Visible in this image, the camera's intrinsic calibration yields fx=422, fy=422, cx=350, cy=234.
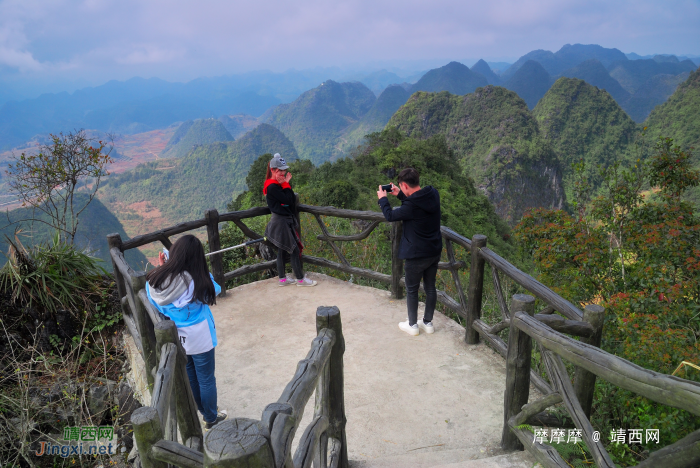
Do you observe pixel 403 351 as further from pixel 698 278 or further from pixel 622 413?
pixel 698 278

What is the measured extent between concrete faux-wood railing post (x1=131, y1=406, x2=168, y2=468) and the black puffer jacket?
2518 mm

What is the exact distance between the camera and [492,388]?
130 inches

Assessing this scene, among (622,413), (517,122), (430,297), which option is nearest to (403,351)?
(430,297)

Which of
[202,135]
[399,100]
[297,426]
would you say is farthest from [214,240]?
[399,100]

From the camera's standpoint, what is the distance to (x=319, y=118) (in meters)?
148

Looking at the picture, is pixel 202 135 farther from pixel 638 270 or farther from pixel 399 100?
pixel 638 270

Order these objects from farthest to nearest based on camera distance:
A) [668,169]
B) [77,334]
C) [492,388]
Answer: [668,169]
[77,334]
[492,388]

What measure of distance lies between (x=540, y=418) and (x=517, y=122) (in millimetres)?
56902

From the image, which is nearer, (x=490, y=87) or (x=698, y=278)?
(x=698, y=278)

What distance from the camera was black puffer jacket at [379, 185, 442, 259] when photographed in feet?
11.5

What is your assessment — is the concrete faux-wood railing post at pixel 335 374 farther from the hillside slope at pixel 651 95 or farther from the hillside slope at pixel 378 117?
the hillside slope at pixel 651 95

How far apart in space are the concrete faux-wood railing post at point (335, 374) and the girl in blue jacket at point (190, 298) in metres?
0.83

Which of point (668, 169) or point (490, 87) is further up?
point (490, 87)

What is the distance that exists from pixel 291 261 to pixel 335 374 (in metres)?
3.08
